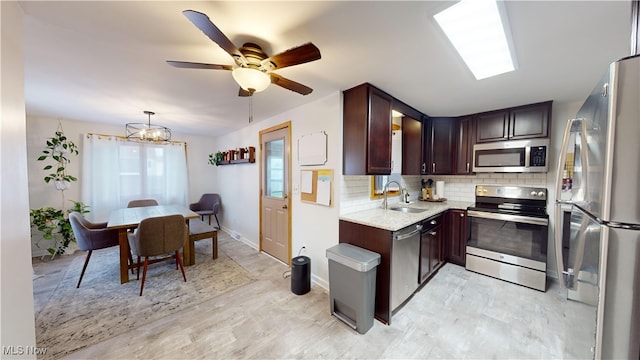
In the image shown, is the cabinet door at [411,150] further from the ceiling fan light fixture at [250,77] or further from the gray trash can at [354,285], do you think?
the ceiling fan light fixture at [250,77]

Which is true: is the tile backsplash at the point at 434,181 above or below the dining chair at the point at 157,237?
above

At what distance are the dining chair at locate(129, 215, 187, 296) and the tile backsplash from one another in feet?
6.64

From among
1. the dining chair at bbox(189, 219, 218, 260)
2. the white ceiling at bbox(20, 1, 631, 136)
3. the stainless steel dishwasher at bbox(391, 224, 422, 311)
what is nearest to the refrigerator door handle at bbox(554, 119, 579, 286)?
the white ceiling at bbox(20, 1, 631, 136)

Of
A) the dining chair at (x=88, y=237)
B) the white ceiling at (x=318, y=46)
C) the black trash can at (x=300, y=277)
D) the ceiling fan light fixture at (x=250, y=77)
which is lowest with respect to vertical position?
the black trash can at (x=300, y=277)

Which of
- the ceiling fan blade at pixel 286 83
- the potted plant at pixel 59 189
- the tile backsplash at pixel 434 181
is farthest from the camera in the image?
the potted plant at pixel 59 189

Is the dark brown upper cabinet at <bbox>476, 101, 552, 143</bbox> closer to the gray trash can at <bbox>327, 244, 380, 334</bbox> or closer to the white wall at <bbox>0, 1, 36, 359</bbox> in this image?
the gray trash can at <bbox>327, 244, 380, 334</bbox>

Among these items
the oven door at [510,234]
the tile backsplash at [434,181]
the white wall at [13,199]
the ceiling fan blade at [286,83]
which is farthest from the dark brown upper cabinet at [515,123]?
the white wall at [13,199]

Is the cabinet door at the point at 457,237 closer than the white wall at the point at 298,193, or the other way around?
the white wall at the point at 298,193

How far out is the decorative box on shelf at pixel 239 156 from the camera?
381 centimetres

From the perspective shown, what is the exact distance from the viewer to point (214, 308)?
2141 millimetres

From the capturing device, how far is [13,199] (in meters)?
1.09

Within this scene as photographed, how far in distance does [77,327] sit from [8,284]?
1.32 m

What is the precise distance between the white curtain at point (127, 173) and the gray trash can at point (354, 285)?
4334 millimetres

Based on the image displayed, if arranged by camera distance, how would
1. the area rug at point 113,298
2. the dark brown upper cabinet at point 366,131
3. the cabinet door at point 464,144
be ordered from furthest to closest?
the cabinet door at point 464,144 < the dark brown upper cabinet at point 366,131 < the area rug at point 113,298
